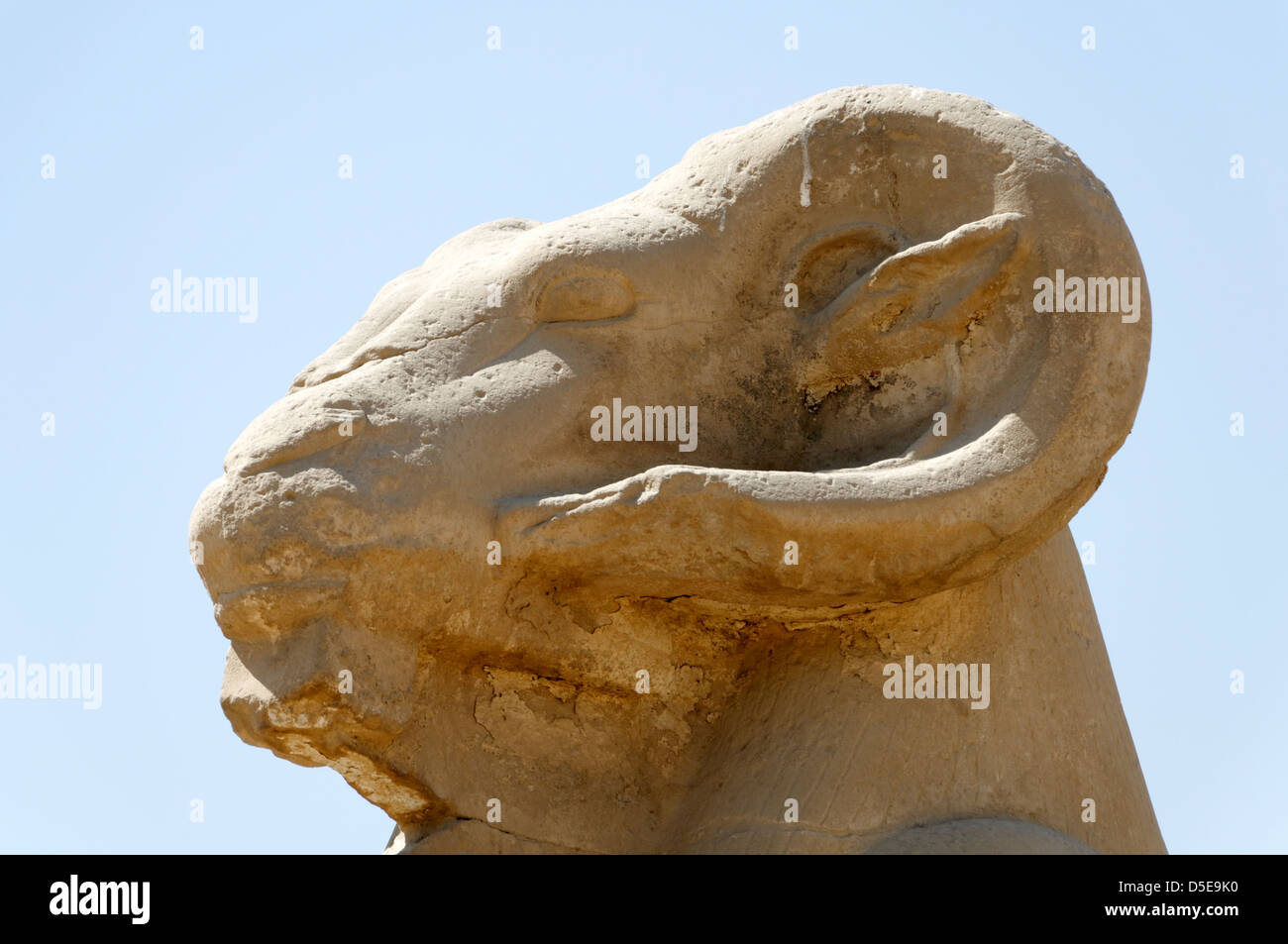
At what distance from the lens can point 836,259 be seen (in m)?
5.57

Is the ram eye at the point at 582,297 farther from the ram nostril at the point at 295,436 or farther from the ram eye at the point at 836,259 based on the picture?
the ram nostril at the point at 295,436

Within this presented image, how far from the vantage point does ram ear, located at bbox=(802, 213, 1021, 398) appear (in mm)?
5324

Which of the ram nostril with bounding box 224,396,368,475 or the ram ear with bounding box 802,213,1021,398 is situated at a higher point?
the ram ear with bounding box 802,213,1021,398

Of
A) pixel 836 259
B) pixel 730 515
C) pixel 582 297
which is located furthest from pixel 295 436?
pixel 836 259

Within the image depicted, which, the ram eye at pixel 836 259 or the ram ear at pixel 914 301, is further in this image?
the ram eye at pixel 836 259

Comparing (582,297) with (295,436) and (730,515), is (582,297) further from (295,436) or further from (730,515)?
(295,436)

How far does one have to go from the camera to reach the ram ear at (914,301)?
5324mm

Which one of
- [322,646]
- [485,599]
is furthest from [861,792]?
[322,646]

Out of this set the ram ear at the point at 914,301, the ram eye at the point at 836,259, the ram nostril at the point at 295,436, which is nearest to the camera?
the ram nostril at the point at 295,436

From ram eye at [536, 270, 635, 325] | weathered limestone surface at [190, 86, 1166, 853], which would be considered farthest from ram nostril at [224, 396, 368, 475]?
ram eye at [536, 270, 635, 325]

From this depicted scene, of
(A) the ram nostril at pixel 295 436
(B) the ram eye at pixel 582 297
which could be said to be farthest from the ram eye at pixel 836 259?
(A) the ram nostril at pixel 295 436

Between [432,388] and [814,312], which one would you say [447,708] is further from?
[814,312]

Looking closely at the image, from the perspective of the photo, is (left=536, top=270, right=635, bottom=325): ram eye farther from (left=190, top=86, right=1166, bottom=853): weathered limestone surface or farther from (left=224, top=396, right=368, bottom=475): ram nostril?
(left=224, top=396, right=368, bottom=475): ram nostril
